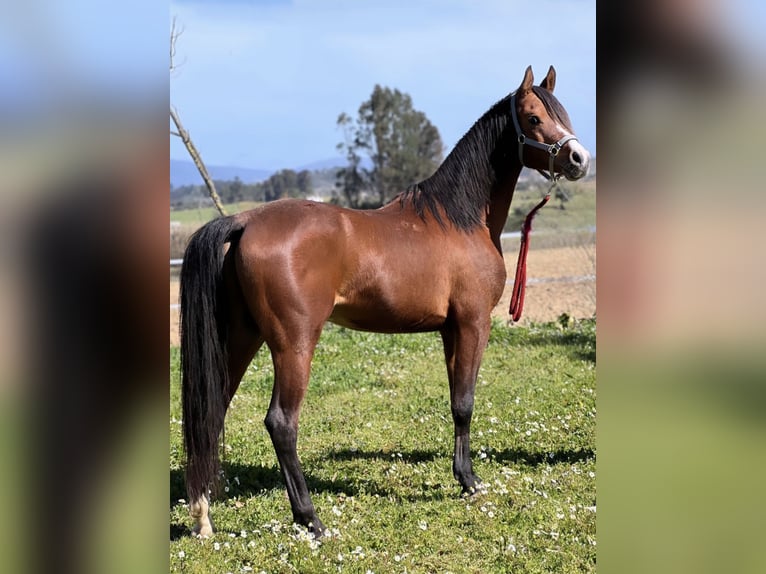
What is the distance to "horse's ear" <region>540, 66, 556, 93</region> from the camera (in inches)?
162

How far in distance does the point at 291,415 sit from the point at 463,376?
1.24m

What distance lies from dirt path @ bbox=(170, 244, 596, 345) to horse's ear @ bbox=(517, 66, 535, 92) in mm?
6368

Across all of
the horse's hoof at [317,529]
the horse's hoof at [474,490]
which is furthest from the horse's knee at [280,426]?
the horse's hoof at [474,490]

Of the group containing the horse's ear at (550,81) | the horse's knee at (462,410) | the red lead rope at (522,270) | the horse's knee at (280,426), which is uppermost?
the horse's ear at (550,81)

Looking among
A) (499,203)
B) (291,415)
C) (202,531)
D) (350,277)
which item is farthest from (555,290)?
(202,531)

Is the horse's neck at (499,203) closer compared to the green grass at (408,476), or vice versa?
the green grass at (408,476)

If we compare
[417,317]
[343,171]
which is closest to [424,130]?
[343,171]

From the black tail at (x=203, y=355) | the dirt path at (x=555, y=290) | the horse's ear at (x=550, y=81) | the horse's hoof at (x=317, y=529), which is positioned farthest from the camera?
the dirt path at (x=555, y=290)

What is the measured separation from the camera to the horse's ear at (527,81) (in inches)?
155

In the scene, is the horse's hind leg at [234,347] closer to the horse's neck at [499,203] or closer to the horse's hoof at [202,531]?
the horse's hoof at [202,531]
